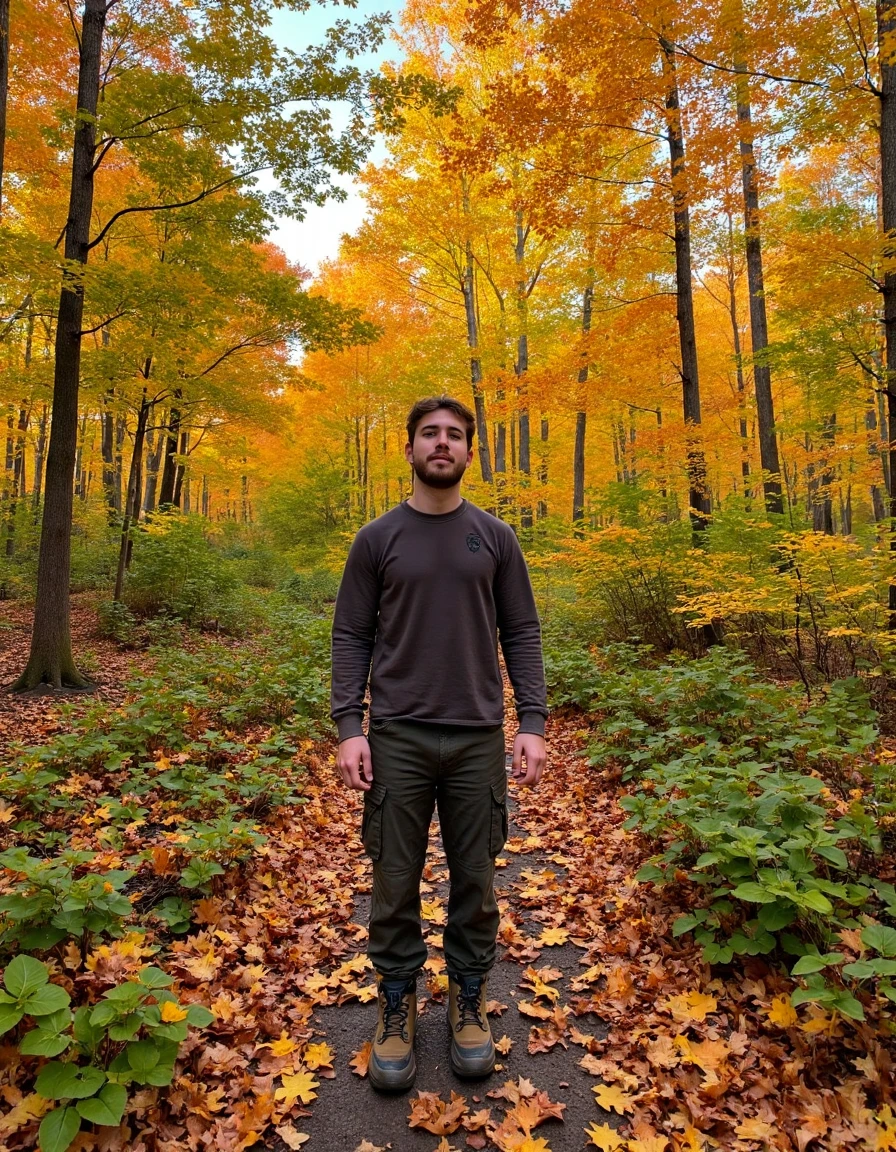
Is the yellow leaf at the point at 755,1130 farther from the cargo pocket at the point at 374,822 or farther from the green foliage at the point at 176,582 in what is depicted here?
the green foliage at the point at 176,582

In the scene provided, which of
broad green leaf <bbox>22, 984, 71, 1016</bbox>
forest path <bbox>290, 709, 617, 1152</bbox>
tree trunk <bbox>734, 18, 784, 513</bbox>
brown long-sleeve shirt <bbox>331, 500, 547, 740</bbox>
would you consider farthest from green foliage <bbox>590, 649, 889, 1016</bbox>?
tree trunk <bbox>734, 18, 784, 513</bbox>

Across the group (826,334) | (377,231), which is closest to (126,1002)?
(826,334)

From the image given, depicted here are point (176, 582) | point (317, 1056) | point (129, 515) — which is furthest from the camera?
point (129, 515)

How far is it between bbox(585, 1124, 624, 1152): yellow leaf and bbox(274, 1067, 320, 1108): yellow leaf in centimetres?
100

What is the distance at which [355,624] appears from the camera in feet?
7.59

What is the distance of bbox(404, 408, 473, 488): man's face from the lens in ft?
7.37

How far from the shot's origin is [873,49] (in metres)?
5.93

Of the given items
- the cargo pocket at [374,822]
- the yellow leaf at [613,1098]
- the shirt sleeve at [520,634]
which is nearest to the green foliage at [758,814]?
the yellow leaf at [613,1098]

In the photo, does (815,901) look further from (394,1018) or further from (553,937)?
(394,1018)

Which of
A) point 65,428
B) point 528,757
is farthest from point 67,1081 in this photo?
point 65,428

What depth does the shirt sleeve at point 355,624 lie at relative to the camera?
2275mm

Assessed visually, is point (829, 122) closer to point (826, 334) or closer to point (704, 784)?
point (826, 334)

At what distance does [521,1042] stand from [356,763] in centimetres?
144

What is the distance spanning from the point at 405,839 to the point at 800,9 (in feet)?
27.7
